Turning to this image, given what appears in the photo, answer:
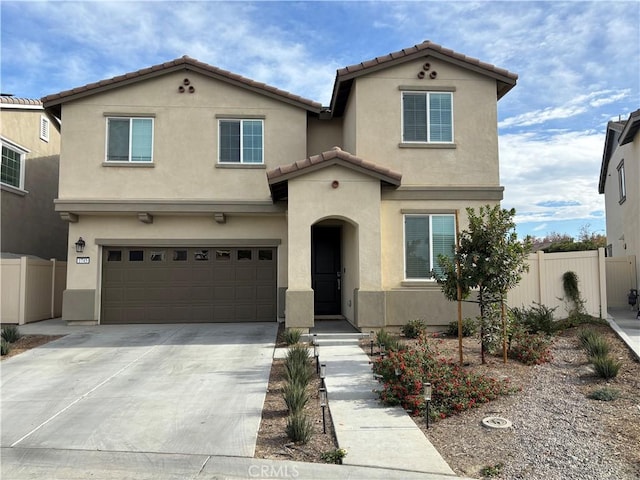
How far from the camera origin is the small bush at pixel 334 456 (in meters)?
5.31

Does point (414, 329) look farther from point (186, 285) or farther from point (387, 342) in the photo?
point (186, 285)

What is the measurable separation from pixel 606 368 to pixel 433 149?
24.0 ft

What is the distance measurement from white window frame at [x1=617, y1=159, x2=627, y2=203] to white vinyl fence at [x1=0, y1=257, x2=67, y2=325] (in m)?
20.4

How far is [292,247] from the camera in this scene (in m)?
12.0

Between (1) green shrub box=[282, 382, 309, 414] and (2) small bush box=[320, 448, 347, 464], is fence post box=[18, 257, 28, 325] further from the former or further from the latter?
(2) small bush box=[320, 448, 347, 464]

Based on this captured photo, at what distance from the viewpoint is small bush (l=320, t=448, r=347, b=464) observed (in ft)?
17.4

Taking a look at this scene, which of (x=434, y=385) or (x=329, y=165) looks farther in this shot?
(x=329, y=165)

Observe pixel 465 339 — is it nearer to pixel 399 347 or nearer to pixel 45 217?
pixel 399 347

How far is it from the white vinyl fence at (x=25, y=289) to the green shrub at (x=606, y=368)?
14.8 m

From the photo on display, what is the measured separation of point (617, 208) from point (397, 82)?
41.7ft

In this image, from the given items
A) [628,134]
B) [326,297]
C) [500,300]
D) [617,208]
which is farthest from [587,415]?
[617,208]

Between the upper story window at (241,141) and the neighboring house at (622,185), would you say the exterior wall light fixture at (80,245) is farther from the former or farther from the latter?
the neighboring house at (622,185)

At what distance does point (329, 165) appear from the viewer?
12.1 m

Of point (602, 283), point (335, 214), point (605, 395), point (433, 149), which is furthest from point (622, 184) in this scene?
point (605, 395)
